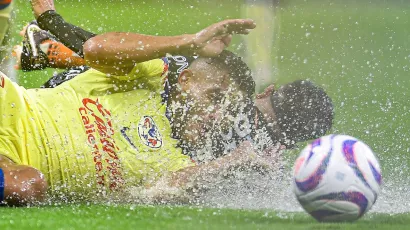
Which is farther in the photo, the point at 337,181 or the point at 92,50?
the point at 92,50

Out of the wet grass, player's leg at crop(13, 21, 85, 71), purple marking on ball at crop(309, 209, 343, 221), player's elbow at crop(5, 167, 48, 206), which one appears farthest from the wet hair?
player's elbow at crop(5, 167, 48, 206)

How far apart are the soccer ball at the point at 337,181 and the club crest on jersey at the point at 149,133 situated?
3.14ft

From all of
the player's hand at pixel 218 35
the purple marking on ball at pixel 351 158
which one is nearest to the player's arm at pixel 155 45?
the player's hand at pixel 218 35

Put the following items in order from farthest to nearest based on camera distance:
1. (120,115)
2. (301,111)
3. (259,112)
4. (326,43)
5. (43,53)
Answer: (326,43) < (43,53) < (301,111) < (259,112) < (120,115)

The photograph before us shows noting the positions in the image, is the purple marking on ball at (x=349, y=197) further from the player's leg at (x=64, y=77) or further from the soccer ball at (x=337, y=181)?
the player's leg at (x=64, y=77)

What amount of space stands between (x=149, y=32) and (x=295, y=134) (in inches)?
186

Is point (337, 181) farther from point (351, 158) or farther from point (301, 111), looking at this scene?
point (301, 111)

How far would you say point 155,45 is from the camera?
4.99m

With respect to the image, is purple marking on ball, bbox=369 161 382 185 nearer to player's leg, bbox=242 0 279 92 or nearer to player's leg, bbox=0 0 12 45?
player's leg, bbox=0 0 12 45

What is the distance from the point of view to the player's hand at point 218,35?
4.94 meters

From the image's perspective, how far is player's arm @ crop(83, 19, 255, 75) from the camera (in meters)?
4.98

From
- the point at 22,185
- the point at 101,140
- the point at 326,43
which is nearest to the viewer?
the point at 22,185

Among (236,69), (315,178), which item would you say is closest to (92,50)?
(236,69)

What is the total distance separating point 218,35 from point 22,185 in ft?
4.32
